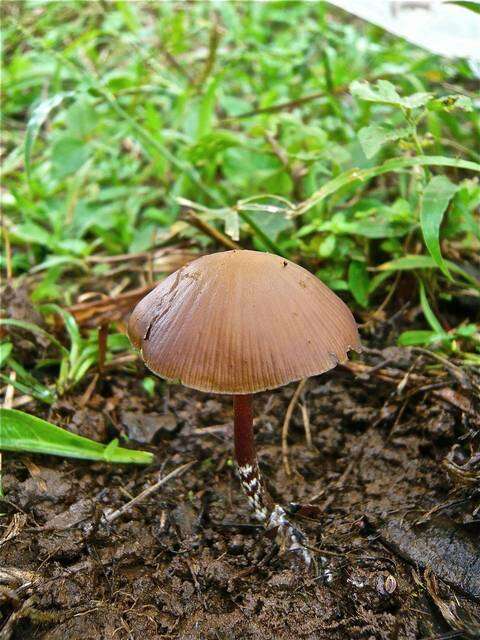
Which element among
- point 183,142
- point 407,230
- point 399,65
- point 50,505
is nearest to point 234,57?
point 183,142

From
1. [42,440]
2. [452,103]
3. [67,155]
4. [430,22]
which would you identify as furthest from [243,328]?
[430,22]

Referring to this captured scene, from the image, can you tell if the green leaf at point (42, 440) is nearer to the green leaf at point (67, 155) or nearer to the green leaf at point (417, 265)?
the green leaf at point (417, 265)

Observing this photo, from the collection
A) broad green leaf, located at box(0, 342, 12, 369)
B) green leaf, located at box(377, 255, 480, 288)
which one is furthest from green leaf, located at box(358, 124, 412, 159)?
broad green leaf, located at box(0, 342, 12, 369)

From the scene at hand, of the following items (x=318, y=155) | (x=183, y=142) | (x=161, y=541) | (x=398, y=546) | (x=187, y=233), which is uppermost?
(x=318, y=155)

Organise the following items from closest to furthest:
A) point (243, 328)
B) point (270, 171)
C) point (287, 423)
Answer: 1. point (243, 328)
2. point (287, 423)
3. point (270, 171)

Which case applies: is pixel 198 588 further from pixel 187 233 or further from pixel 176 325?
pixel 187 233

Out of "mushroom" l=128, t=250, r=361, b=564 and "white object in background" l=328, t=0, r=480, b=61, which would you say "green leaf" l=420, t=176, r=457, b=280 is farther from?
"white object in background" l=328, t=0, r=480, b=61

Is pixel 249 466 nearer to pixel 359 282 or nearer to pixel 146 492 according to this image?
pixel 146 492
